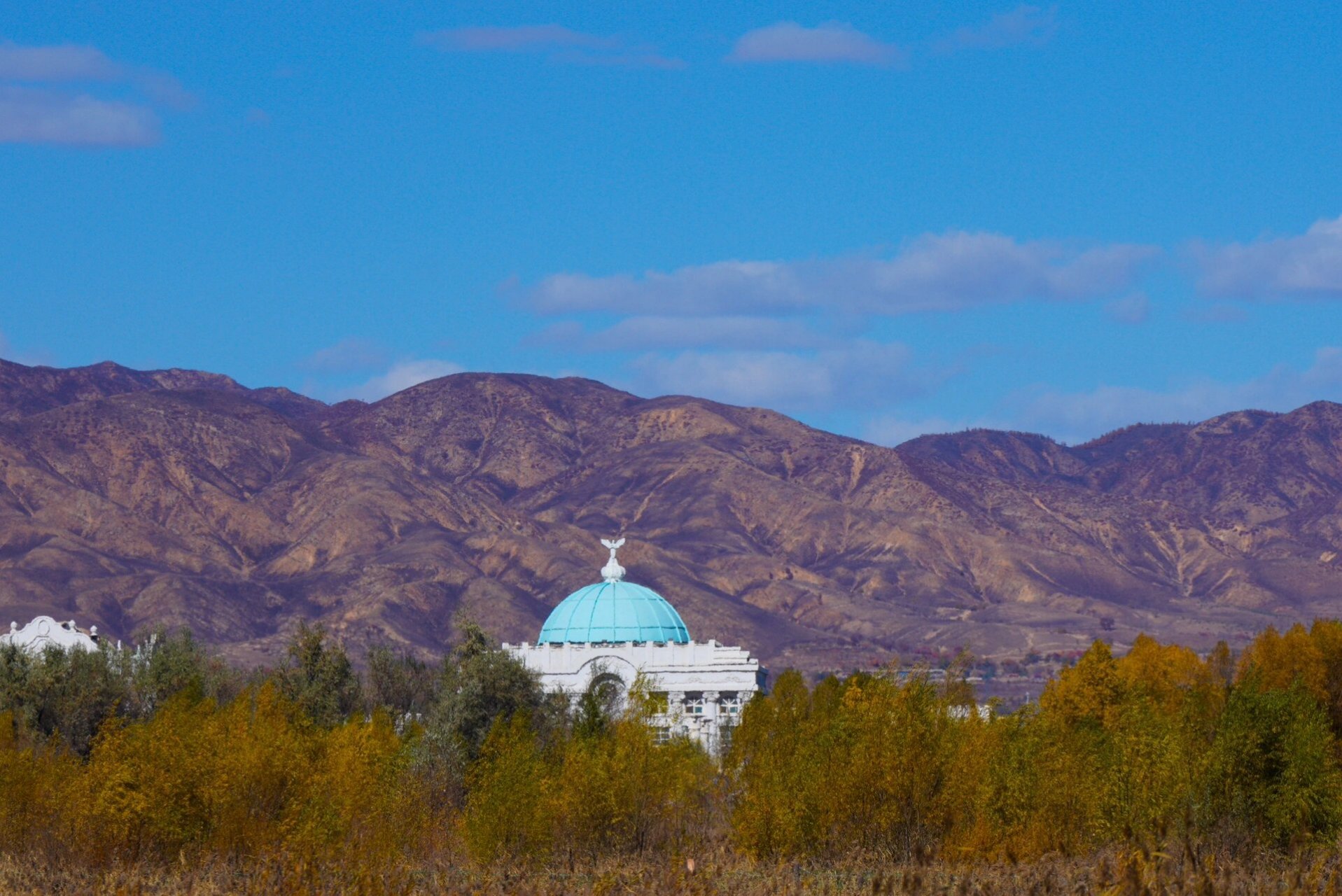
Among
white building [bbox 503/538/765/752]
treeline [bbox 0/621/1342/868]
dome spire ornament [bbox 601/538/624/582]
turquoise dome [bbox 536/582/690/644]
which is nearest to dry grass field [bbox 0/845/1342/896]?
treeline [bbox 0/621/1342/868]

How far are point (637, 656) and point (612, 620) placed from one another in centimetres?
285

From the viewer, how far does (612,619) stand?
74.1m

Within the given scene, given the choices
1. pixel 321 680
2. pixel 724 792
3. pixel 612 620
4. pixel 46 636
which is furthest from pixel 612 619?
pixel 724 792

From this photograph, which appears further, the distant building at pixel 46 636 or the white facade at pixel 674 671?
the distant building at pixel 46 636

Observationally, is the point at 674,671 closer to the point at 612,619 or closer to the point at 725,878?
the point at 612,619

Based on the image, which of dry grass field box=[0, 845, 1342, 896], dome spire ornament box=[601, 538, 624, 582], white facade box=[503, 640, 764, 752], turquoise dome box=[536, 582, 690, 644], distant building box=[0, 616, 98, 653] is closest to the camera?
dry grass field box=[0, 845, 1342, 896]

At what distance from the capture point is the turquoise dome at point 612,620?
73.6m

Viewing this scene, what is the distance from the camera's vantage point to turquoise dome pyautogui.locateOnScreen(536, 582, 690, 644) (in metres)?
73.6

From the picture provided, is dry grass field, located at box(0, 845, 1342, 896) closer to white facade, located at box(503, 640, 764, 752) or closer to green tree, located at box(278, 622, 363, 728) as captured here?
green tree, located at box(278, 622, 363, 728)

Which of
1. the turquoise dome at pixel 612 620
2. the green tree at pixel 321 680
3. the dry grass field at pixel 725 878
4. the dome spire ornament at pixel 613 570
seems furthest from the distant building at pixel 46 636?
the dry grass field at pixel 725 878

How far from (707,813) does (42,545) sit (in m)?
147

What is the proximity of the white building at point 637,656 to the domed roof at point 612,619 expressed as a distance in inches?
1.0

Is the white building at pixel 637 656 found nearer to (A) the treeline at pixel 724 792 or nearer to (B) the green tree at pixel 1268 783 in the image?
(A) the treeline at pixel 724 792

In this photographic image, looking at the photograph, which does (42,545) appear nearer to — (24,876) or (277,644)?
(277,644)
